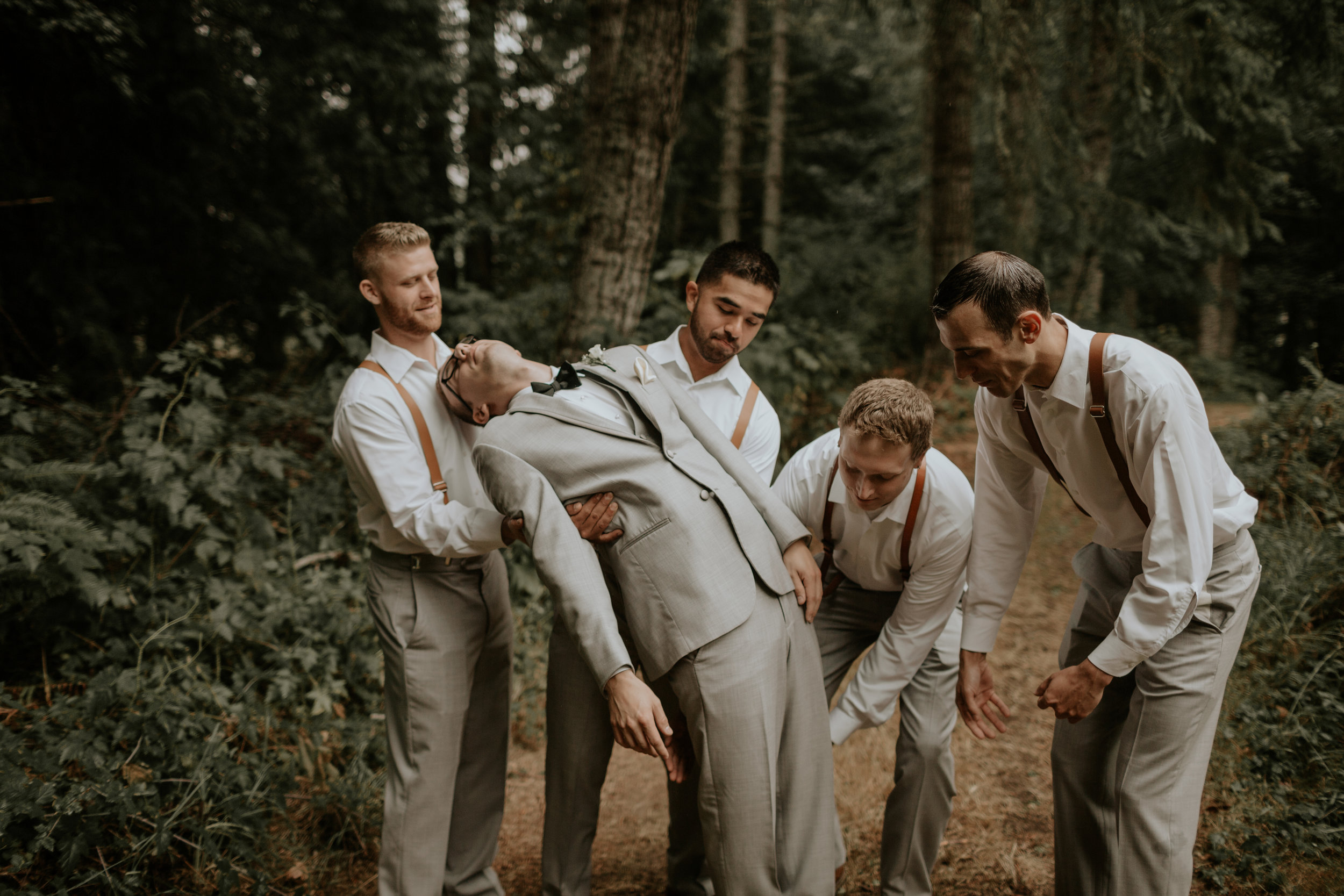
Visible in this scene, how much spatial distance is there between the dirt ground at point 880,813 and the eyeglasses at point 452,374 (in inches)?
83.5

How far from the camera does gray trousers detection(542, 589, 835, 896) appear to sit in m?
2.21

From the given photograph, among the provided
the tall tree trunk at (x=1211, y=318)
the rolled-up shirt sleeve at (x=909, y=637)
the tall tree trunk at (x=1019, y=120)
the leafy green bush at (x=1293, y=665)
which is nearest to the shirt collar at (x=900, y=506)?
the rolled-up shirt sleeve at (x=909, y=637)

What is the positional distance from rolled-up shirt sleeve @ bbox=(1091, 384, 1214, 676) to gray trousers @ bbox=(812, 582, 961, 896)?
92 cm

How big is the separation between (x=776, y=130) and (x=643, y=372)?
39.6 ft

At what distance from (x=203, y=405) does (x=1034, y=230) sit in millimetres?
10061

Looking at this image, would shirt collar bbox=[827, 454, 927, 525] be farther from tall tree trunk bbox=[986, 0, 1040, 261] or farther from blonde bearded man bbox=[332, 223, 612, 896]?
tall tree trunk bbox=[986, 0, 1040, 261]

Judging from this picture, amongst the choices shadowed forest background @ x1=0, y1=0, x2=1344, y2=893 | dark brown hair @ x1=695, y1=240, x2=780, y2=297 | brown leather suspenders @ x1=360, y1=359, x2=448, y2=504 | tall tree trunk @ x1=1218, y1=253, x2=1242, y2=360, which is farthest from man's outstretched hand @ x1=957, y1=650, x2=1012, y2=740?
tall tree trunk @ x1=1218, y1=253, x2=1242, y2=360

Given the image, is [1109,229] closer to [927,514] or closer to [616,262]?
[616,262]

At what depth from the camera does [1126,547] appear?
8.02 feet

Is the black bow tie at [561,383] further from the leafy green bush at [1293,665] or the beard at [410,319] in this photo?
the leafy green bush at [1293,665]

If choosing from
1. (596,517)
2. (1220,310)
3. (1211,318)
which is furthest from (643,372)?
(1220,310)

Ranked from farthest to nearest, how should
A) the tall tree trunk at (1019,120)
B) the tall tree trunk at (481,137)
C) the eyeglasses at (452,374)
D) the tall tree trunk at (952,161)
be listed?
the tall tree trunk at (481,137) → the tall tree trunk at (952,161) → the tall tree trunk at (1019,120) → the eyeglasses at (452,374)

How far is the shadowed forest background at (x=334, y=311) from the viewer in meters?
3.32

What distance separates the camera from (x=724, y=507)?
2348 mm
